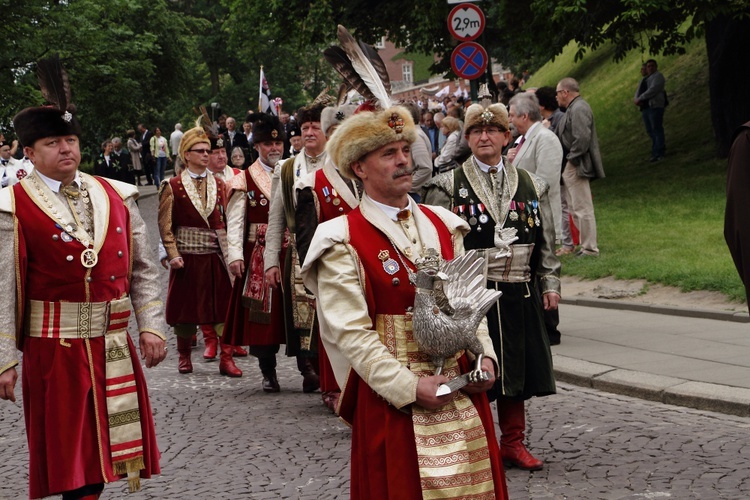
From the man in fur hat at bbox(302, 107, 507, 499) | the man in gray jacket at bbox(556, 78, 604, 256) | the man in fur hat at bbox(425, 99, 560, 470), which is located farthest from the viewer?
the man in gray jacket at bbox(556, 78, 604, 256)

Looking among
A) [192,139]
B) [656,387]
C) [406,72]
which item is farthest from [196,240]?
[406,72]

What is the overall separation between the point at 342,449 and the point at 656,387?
7.69 feet

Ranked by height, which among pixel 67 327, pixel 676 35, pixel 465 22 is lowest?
pixel 67 327

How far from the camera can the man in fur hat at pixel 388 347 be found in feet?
13.0

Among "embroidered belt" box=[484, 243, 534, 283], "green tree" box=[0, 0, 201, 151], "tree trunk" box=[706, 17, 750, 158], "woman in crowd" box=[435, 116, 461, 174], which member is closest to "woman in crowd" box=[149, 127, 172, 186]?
"green tree" box=[0, 0, 201, 151]

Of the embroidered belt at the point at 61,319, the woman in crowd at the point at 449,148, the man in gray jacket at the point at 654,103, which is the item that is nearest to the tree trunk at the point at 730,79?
the man in gray jacket at the point at 654,103

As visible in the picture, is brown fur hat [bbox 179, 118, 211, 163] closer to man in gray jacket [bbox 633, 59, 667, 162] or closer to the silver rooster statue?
the silver rooster statue

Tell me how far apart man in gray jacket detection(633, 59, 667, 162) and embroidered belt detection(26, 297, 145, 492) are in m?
17.2

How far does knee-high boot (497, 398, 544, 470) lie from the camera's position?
6.29 metres

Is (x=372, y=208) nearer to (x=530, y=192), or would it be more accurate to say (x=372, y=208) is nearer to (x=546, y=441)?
(x=530, y=192)

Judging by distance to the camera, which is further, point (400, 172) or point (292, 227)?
point (292, 227)

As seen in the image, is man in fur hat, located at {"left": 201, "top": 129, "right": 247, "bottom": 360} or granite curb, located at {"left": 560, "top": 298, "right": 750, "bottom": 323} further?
man in fur hat, located at {"left": 201, "top": 129, "right": 247, "bottom": 360}

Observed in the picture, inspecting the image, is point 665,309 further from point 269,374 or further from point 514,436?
point 514,436

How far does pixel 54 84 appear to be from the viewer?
5.23 meters
